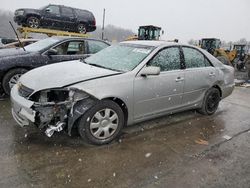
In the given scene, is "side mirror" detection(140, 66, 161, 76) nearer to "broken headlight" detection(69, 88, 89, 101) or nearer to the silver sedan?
the silver sedan

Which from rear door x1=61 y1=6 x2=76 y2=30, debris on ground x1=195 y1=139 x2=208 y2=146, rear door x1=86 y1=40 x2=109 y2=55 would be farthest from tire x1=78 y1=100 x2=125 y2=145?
rear door x1=61 y1=6 x2=76 y2=30

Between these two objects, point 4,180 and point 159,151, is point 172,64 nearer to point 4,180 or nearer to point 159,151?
point 159,151

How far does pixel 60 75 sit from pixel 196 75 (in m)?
2.58

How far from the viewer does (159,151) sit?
3.97m

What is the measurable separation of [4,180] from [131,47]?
9.79 feet

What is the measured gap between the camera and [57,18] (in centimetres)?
1667

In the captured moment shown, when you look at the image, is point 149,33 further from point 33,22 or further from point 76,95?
point 76,95

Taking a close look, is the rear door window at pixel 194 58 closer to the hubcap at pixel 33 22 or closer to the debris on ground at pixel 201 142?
the debris on ground at pixel 201 142

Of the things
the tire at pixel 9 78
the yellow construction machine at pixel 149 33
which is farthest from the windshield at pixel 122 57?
the yellow construction machine at pixel 149 33

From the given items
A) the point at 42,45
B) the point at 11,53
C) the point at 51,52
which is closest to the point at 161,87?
the point at 51,52

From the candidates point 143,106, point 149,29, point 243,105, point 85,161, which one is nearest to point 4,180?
point 85,161

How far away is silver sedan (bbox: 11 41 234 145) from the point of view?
372 centimetres

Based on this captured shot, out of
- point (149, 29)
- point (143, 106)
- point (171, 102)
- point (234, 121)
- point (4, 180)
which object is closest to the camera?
point (4, 180)

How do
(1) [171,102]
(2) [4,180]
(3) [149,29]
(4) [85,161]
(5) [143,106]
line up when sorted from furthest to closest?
(3) [149,29]
(1) [171,102]
(5) [143,106]
(4) [85,161]
(2) [4,180]
